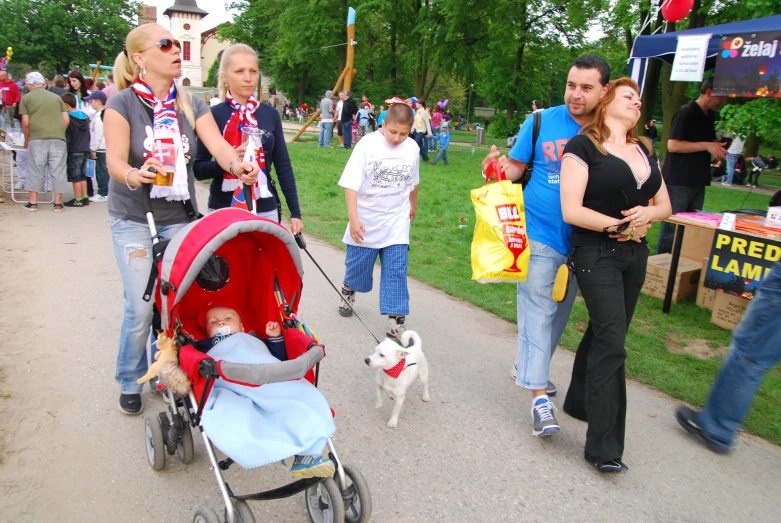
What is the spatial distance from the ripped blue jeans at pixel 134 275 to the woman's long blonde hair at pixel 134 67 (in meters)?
0.71

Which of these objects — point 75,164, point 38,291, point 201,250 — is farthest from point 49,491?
point 75,164

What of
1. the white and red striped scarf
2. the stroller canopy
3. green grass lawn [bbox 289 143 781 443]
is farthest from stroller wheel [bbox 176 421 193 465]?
green grass lawn [bbox 289 143 781 443]

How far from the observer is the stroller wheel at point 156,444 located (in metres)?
3.09

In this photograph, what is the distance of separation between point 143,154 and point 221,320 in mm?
1056

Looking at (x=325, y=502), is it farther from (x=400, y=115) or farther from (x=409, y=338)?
(x=400, y=115)

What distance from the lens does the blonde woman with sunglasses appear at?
3.26m

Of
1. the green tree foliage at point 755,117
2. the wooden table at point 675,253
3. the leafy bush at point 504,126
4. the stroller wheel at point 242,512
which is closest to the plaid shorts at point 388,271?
the stroller wheel at point 242,512

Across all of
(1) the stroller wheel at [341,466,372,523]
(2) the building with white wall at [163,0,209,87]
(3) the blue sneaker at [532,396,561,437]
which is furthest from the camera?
(2) the building with white wall at [163,0,209,87]

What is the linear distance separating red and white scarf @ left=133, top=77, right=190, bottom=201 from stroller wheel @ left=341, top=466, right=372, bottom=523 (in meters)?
1.86

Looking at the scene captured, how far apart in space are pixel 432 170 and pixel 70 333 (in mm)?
13030

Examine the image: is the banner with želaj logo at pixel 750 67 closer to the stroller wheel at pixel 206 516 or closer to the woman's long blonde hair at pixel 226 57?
the woman's long blonde hair at pixel 226 57

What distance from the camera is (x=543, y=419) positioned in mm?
3629

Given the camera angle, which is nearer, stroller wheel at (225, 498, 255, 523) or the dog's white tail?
stroller wheel at (225, 498, 255, 523)

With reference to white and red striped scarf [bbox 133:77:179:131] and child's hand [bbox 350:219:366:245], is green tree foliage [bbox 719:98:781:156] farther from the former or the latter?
white and red striped scarf [bbox 133:77:179:131]
